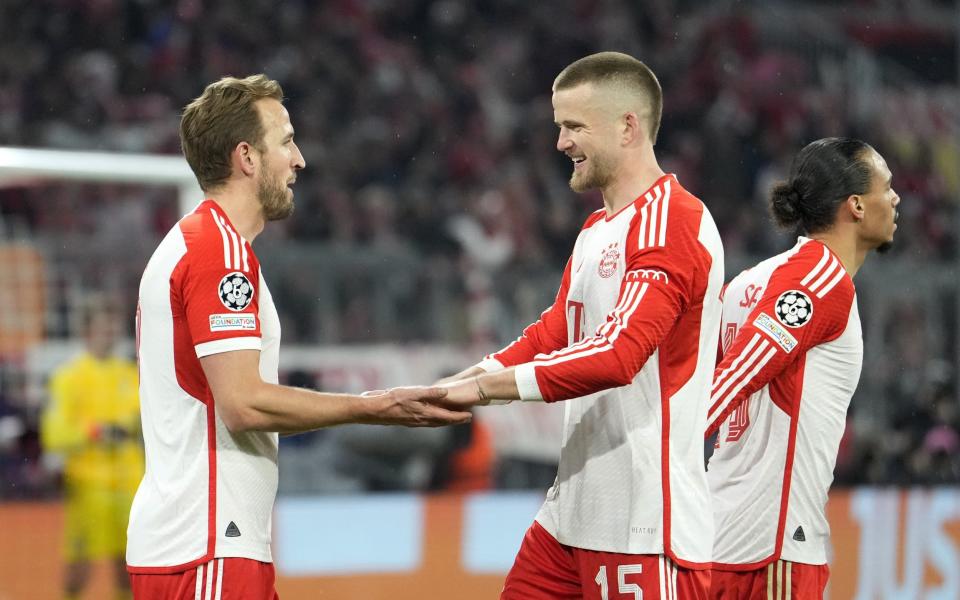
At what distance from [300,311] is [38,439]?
2.16 m

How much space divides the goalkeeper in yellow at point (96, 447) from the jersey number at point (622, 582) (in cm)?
→ 445

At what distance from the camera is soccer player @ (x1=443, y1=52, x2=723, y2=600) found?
3354mm

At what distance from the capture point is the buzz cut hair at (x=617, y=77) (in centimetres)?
361

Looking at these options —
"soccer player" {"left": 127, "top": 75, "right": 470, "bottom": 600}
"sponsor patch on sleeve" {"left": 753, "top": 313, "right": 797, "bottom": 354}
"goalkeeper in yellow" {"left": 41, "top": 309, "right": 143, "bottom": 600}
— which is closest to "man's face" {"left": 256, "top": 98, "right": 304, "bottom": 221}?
"soccer player" {"left": 127, "top": 75, "right": 470, "bottom": 600}

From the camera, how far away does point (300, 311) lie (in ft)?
31.1

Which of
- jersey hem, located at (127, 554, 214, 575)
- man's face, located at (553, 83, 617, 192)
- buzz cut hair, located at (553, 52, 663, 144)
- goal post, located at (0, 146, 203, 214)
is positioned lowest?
jersey hem, located at (127, 554, 214, 575)

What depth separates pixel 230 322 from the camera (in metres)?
3.14

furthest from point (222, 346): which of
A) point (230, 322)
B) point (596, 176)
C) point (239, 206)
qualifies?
point (596, 176)

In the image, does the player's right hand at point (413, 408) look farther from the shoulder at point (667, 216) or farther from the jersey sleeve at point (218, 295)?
the shoulder at point (667, 216)

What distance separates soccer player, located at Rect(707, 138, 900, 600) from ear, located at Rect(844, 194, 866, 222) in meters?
0.15

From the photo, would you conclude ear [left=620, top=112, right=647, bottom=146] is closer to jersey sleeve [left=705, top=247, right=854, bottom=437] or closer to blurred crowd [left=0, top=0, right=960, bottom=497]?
jersey sleeve [left=705, top=247, right=854, bottom=437]

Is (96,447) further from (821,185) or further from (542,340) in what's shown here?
(821,185)

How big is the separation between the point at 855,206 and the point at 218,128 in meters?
1.93

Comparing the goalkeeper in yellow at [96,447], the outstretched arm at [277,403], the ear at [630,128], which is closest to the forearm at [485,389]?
the outstretched arm at [277,403]
